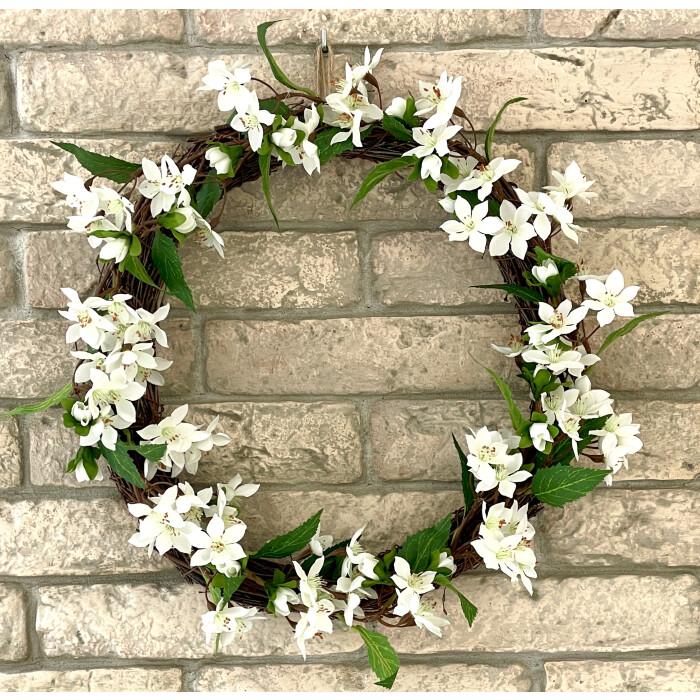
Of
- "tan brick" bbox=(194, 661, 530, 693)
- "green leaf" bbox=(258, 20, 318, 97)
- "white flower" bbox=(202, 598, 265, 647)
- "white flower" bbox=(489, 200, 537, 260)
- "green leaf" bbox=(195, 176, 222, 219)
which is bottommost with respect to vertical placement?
"tan brick" bbox=(194, 661, 530, 693)

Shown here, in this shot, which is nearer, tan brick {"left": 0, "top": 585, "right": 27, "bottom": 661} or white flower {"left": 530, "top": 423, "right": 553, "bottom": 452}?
white flower {"left": 530, "top": 423, "right": 553, "bottom": 452}

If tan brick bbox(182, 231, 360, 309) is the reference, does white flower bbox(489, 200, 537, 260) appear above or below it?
above

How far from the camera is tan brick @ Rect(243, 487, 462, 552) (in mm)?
836

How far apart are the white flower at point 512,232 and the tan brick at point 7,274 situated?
22.3 inches

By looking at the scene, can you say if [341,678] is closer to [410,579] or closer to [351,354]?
[410,579]

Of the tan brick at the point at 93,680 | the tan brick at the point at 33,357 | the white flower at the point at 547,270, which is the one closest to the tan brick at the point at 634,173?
the white flower at the point at 547,270

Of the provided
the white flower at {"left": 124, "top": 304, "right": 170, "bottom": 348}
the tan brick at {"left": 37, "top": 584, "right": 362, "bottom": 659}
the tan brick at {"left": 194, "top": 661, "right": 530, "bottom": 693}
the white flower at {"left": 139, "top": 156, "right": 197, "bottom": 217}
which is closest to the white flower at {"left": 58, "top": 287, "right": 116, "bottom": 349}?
the white flower at {"left": 124, "top": 304, "right": 170, "bottom": 348}

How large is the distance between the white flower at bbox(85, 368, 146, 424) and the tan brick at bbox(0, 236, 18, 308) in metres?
0.19

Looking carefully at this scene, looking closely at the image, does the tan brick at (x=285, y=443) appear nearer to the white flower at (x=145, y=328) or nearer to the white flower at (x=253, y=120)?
the white flower at (x=145, y=328)

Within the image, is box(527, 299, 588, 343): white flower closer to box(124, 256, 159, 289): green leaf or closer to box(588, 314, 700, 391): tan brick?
box(588, 314, 700, 391): tan brick

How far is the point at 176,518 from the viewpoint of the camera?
0.73 meters

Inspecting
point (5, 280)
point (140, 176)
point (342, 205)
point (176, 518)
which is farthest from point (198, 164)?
point (176, 518)

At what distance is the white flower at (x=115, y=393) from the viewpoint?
71cm

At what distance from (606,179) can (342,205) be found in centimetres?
32
